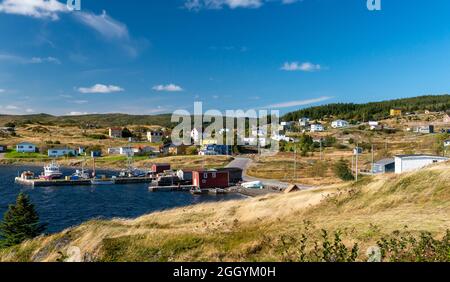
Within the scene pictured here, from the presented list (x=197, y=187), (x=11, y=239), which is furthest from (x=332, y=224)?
(x=197, y=187)

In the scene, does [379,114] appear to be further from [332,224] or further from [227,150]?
[332,224]

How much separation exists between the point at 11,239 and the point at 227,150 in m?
92.1

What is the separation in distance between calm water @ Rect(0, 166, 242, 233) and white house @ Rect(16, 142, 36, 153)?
157 feet

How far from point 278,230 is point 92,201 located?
46278 mm

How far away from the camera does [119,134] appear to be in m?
151

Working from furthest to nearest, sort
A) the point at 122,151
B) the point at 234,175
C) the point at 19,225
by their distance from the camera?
1. the point at 122,151
2. the point at 234,175
3. the point at 19,225

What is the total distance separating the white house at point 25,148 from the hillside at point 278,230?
113 meters

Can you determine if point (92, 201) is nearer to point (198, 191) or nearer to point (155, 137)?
point (198, 191)

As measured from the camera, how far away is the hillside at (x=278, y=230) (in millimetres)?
10398

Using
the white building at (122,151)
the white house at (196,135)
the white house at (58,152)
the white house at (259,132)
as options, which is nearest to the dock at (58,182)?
the white building at (122,151)

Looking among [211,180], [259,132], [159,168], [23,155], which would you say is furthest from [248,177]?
[259,132]

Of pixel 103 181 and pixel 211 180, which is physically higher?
pixel 211 180

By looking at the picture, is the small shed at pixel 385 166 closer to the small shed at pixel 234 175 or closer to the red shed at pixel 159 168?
the small shed at pixel 234 175

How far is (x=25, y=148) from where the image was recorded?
117875 millimetres
